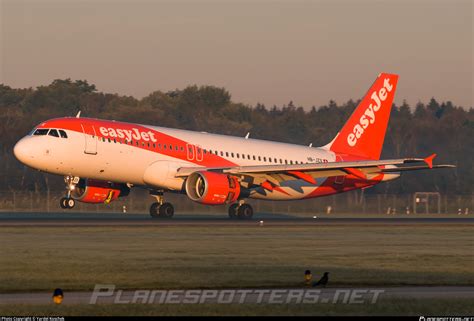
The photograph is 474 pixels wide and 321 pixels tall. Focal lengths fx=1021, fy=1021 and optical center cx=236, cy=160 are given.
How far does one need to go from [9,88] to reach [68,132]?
73788 millimetres

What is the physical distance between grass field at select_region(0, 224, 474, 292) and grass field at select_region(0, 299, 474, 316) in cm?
358

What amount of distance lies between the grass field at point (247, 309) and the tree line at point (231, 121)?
5614 centimetres

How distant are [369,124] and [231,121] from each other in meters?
50.5

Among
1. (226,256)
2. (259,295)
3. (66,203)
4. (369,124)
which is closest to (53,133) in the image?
(66,203)

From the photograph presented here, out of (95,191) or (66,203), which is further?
(95,191)

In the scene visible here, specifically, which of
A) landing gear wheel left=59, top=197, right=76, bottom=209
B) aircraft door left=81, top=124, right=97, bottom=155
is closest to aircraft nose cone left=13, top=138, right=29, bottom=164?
landing gear wheel left=59, top=197, right=76, bottom=209

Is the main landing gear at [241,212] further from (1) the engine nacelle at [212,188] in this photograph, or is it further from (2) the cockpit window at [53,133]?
(2) the cockpit window at [53,133]

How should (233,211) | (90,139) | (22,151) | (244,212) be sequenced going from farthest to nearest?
(233,211)
(244,212)
(90,139)
(22,151)

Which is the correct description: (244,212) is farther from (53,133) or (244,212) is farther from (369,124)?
(369,124)

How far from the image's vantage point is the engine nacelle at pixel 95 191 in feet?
175

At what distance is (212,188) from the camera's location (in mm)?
50062

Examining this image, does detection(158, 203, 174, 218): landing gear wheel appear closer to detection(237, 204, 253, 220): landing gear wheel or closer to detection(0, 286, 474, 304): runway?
detection(237, 204, 253, 220): landing gear wheel

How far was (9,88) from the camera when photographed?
120m

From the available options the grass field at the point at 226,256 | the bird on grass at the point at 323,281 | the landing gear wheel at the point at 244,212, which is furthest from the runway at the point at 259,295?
the landing gear wheel at the point at 244,212
